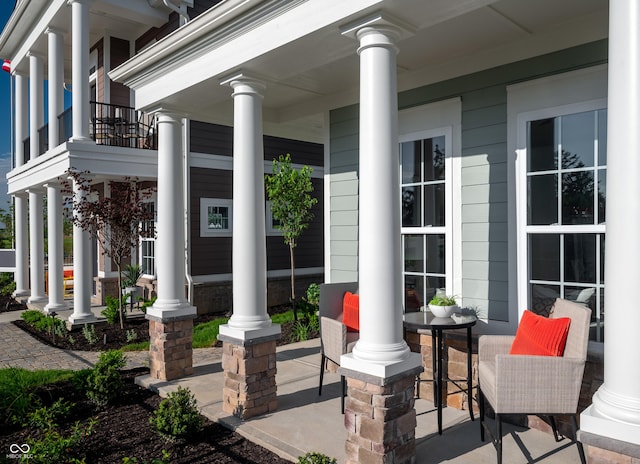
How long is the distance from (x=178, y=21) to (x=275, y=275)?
565 centimetres

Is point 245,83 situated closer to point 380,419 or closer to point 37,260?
point 380,419

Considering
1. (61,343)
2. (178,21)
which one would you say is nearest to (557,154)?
(61,343)

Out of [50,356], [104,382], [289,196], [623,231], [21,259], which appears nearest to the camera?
[623,231]

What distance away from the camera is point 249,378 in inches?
165

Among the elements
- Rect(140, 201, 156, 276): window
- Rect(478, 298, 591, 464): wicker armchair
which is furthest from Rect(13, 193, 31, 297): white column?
Rect(478, 298, 591, 464): wicker armchair

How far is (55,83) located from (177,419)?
8.14 m

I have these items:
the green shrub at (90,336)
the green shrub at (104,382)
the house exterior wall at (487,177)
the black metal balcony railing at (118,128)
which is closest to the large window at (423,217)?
the house exterior wall at (487,177)

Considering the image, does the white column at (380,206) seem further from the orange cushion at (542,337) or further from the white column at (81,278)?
the white column at (81,278)

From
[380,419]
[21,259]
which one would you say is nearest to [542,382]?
[380,419]

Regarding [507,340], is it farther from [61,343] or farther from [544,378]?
[61,343]

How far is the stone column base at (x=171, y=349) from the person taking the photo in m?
5.21

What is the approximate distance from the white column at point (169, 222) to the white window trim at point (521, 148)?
3.36m

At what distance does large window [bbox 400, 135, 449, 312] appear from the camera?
477 cm

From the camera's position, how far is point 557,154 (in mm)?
3918
